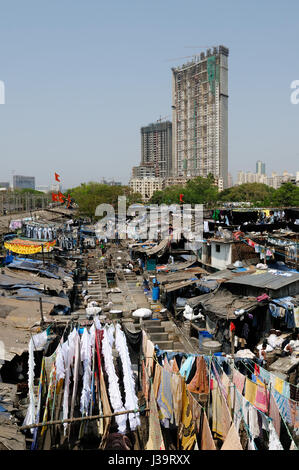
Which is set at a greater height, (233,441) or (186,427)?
(233,441)

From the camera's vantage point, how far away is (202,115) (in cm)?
13112

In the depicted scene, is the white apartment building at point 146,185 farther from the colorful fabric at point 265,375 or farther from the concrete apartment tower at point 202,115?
the colorful fabric at point 265,375

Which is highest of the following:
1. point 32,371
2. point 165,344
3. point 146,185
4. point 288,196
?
point 146,185

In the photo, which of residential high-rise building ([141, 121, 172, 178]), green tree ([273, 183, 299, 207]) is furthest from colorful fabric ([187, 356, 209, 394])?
residential high-rise building ([141, 121, 172, 178])

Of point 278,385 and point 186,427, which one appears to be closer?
point 186,427

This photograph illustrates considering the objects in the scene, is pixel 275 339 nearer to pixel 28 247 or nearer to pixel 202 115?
pixel 28 247

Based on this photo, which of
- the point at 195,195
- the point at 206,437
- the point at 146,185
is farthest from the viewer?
the point at 146,185

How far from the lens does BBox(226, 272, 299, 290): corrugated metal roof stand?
1195cm

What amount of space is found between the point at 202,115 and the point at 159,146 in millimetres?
57880

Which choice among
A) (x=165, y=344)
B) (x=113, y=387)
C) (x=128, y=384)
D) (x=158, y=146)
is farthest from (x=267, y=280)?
(x=158, y=146)

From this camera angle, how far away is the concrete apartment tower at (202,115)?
419ft

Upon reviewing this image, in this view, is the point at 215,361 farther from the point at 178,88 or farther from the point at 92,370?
the point at 178,88

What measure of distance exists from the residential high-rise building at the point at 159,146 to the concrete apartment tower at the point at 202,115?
40335 mm

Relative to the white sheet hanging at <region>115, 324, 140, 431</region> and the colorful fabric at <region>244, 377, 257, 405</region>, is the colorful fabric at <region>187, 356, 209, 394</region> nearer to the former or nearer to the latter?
the colorful fabric at <region>244, 377, 257, 405</region>
